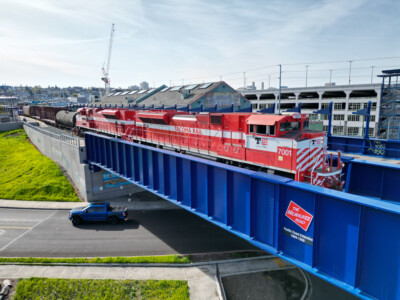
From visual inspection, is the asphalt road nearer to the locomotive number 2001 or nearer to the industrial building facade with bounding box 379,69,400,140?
the locomotive number 2001

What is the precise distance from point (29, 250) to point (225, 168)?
15.9 metres

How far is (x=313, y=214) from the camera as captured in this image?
24.9 feet

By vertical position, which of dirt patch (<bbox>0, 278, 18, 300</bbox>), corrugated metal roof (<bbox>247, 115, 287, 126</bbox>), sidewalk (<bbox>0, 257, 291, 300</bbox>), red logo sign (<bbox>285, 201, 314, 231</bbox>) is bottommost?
dirt patch (<bbox>0, 278, 18, 300</bbox>)

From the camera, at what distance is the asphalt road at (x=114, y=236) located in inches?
680

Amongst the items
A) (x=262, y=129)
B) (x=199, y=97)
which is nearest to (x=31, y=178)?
Result: (x=262, y=129)

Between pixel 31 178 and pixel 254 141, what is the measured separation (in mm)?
28125

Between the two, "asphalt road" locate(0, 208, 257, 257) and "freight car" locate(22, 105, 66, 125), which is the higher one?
"freight car" locate(22, 105, 66, 125)

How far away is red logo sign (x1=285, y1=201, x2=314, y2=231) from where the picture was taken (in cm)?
776

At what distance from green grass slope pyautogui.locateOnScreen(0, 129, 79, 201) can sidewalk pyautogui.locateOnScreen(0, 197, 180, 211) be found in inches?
31.6

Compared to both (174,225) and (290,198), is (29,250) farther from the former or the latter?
(290,198)

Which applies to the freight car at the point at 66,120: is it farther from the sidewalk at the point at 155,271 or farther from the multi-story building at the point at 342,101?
the multi-story building at the point at 342,101

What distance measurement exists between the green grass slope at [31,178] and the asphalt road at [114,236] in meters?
4.24

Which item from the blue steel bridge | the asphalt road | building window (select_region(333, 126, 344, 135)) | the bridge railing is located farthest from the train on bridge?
building window (select_region(333, 126, 344, 135))

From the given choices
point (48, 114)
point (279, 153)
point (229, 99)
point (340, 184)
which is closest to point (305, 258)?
point (340, 184)
